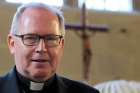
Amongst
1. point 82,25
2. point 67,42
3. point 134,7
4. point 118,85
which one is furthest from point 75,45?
point 118,85

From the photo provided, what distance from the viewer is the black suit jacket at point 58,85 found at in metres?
1.63

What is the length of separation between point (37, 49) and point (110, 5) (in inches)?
158

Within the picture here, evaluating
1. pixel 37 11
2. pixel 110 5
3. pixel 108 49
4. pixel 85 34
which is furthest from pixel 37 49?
pixel 110 5

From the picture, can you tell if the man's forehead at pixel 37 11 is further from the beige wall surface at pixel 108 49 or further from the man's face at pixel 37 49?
the beige wall surface at pixel 108 49

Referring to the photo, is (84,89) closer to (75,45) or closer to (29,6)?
(29,6)

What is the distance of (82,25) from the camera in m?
4.70

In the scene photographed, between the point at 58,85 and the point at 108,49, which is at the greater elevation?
the point at 58,85

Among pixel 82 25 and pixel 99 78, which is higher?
pixel 82 25

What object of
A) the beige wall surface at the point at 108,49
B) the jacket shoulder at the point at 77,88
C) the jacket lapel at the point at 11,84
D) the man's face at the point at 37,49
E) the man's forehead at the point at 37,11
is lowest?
the beige wall surface at the point at 108,49

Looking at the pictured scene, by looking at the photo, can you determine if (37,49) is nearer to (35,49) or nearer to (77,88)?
(35,49)

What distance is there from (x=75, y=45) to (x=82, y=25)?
43cm

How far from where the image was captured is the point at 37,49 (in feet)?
4.98

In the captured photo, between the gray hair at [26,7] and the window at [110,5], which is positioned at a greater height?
the gray hair at [26,7]

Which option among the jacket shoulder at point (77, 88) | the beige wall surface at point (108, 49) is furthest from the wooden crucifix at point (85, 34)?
the jacket shoulder at point (77, 88)
